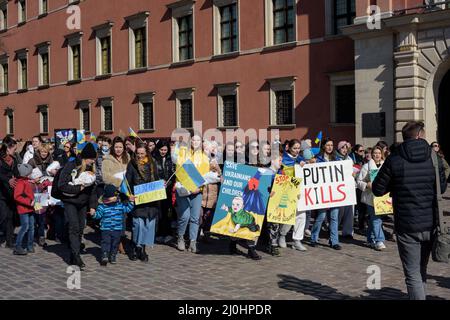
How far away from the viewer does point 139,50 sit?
99.8 feet

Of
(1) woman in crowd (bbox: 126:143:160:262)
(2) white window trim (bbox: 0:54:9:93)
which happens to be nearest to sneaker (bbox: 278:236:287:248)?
(1) woman in crowd (bbox: 126:143:160:262)

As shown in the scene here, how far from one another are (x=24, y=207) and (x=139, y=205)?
2.09 m

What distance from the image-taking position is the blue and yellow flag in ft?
31.6

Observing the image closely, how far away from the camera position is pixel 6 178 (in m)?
10.2

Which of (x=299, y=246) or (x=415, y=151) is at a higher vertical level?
(x=415, y=151)

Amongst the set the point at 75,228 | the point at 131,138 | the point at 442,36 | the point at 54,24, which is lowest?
the point at 75,228

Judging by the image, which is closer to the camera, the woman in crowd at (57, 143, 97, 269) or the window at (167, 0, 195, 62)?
the woman in crowd at (57, 143, 97, 269)

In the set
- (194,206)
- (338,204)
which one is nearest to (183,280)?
(194,206)

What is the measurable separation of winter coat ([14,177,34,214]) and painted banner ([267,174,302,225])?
391 centimetres

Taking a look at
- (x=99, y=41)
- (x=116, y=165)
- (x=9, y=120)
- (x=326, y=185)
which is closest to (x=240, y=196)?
(x=326, y=185)

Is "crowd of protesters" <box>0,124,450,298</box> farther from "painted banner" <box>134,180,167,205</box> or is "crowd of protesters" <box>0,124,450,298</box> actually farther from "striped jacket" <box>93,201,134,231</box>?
"painted banner" <box>134,180,167,205</box>

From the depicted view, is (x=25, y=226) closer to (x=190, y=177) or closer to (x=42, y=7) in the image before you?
(x=190, y=177)

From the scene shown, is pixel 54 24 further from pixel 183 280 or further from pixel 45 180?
pixel 183 280
